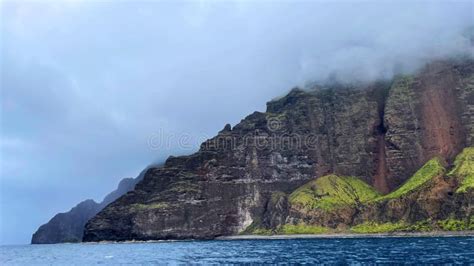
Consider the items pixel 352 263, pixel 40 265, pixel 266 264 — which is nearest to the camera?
pixel 352 263

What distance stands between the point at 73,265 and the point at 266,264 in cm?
6144

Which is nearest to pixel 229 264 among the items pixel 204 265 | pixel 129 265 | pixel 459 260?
pixel 204 265

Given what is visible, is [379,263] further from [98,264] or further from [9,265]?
[9,265]

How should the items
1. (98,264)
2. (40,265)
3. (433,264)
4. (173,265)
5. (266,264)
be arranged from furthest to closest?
(40,265) < (98,264) < (173,265) < (266,264) < (433,264)

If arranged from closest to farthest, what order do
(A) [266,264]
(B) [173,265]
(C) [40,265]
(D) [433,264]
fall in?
(D) [433,264], (A) [266,264], (B) [173,265], (C) [40,265]

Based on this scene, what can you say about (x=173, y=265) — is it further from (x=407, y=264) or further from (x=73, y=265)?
(x=407, y=264)

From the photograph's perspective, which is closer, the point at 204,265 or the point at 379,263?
the point at 379,263

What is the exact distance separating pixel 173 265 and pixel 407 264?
53.4m

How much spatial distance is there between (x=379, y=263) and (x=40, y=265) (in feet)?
331

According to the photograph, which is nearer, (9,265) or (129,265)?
(129,265)

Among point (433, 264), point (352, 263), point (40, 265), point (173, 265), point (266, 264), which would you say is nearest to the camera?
point (433, 264)

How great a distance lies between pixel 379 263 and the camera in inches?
4569

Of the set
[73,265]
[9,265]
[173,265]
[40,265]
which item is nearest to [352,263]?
[173,265]

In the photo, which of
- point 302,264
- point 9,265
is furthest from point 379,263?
point 9,265
